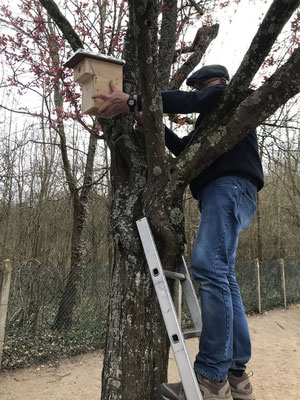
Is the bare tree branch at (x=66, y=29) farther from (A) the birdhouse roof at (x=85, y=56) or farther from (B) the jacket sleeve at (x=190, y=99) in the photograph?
(B) the jacket sleeve at (x=190, y=99)

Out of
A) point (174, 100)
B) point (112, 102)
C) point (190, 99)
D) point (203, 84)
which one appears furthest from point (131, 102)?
point (203, 84)

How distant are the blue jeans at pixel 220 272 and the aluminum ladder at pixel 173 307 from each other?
133mm

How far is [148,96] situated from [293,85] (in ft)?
3.04

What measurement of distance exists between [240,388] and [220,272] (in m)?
0.79

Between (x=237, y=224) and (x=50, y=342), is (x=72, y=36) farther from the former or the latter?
(x=50, y=342)

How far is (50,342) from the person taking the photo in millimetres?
6223

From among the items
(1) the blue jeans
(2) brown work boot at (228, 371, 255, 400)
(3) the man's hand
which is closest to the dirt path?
(2) brown work boot at (228, 371, 255, 400)

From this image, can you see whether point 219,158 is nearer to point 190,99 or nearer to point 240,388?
point 190,99

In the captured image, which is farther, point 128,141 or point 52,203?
point 52,203

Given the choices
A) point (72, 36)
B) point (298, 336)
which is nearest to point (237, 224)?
point (72, 36)

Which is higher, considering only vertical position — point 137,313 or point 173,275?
point 173,275

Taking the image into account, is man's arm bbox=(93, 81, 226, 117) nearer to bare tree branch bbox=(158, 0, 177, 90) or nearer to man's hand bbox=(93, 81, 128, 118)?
man's hand bbox=(93, 81, 128, 118)

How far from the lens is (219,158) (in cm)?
236

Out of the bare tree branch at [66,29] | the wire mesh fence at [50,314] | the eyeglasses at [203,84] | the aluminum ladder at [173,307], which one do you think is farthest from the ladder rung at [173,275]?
the wire mesh fence at [50,314]
